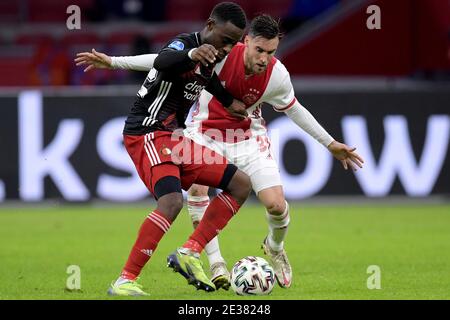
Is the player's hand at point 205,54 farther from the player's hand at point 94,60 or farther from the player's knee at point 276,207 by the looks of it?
the player's knee at point 276,207

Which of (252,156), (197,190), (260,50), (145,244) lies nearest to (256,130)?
(252,156)

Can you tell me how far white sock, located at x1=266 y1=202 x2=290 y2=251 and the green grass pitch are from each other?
0.34 meters

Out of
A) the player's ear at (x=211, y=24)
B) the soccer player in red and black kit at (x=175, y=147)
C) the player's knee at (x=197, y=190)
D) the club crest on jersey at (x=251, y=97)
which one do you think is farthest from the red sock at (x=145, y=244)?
the club crest on jersey at (x=251, y=97)

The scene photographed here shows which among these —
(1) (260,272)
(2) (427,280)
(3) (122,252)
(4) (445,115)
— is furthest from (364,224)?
(1) (260,272)

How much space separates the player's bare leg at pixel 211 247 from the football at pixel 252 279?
22 centimetres

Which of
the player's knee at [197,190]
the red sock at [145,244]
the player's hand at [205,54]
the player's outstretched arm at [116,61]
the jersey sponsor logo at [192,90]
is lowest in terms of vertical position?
the red sock at [145,244]

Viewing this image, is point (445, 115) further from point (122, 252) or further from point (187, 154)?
point (187, 154)

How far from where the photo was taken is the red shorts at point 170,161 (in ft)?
24.8

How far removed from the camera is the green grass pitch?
7.88m

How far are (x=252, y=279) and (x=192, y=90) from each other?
1.37 meters
